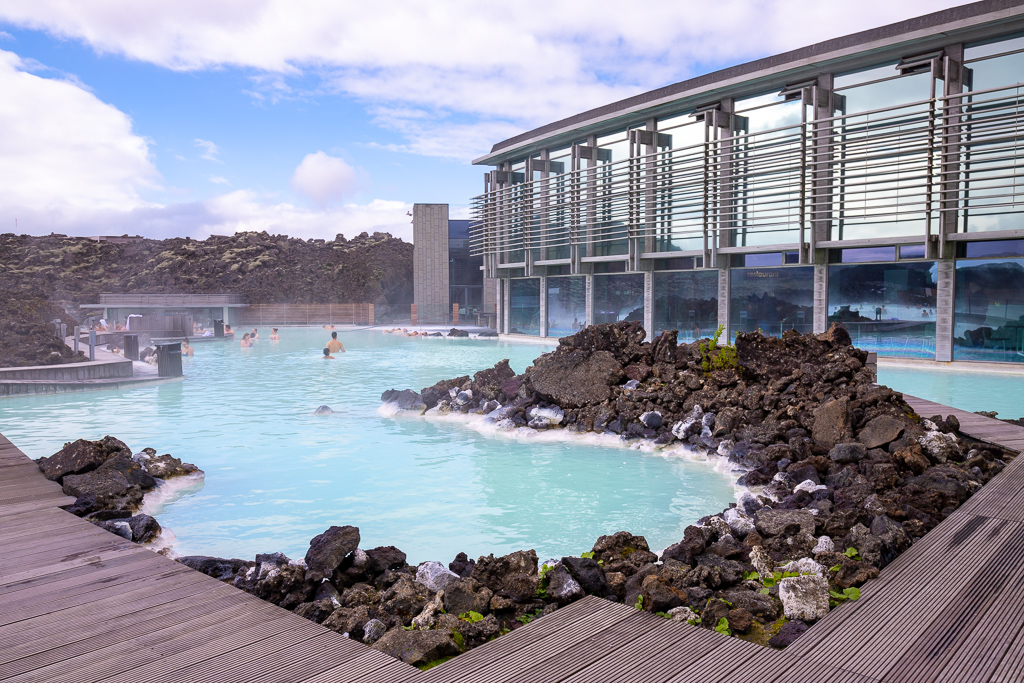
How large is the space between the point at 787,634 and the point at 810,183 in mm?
15956

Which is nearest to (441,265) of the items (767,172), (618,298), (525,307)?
(525,307)

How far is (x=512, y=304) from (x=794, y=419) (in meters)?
21.6

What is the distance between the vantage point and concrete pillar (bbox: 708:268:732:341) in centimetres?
1967

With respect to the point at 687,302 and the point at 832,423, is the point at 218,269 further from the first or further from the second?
the point at 832,423

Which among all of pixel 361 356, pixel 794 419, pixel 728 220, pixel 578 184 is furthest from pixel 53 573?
pixel 578 184

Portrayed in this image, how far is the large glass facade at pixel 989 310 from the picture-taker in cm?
1495

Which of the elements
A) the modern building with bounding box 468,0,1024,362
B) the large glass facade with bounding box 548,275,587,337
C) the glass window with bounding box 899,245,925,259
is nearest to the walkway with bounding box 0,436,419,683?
the modern building with bounding box 468,0,1024,362

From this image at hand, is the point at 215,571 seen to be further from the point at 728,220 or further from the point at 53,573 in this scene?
the point at 728,220

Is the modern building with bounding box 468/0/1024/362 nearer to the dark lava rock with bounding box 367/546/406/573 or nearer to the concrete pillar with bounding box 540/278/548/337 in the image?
the concrete pillar with bounding box 540/278/548/337

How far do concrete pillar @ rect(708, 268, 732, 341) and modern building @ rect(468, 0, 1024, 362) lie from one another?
43 mm

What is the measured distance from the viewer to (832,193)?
54.2 feet

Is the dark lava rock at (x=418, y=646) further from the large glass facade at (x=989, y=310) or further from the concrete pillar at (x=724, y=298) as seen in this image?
the concrete pillar at (x=724, y=298)

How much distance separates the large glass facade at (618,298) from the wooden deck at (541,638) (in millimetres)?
19346

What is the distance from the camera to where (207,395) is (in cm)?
1409
